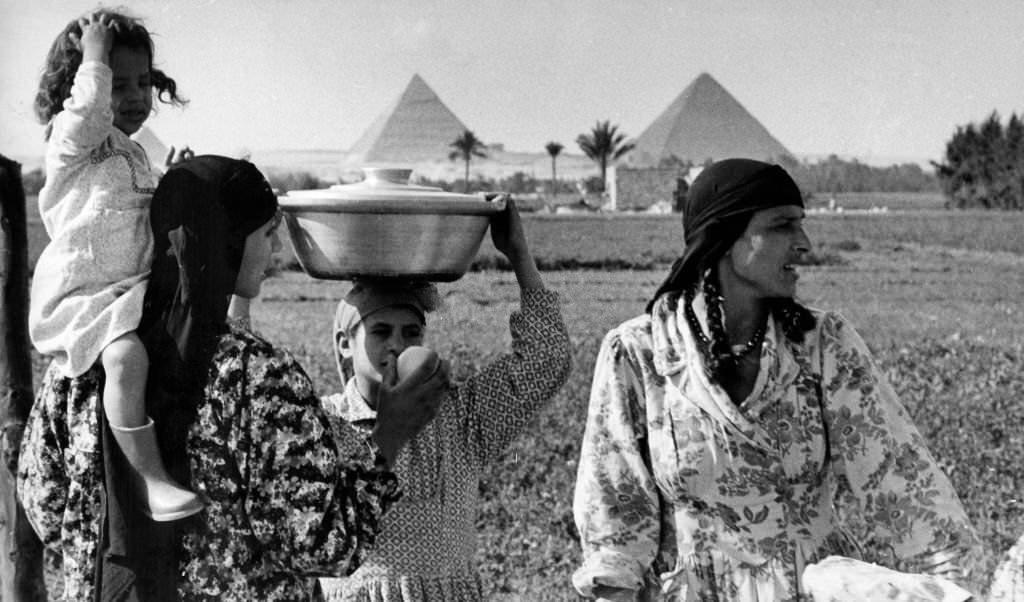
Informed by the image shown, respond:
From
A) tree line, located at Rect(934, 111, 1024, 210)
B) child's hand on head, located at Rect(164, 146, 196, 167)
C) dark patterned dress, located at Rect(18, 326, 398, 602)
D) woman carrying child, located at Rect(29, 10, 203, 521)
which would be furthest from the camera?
tree line, located at Rect(934, 111, 1024, 210)

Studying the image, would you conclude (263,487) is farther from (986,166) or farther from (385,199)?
(986,166)

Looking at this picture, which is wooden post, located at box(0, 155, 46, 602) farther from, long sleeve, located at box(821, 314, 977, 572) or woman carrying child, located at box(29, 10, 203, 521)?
long sleeve, located at box(821, 314, 977, 572)

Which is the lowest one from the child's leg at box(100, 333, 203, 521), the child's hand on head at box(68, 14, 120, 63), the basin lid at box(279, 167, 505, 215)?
the child's leg at box(100, 333, 203, 521)

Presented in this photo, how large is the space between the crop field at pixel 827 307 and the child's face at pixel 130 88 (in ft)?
3.13

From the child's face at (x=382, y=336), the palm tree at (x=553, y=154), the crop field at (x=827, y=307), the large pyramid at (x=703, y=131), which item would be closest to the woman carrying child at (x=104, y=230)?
the child's face at (x=382, y=336)

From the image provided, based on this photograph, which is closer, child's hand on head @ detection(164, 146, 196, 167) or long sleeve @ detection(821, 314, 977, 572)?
long sleeve @ detection(821, 314, 977, 572)

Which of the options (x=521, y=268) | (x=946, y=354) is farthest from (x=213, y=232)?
(x=946, y=354)

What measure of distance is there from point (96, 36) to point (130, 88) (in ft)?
0.50

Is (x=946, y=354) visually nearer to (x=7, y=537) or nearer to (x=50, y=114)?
(x=7, y=537)

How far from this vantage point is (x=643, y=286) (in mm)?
13617

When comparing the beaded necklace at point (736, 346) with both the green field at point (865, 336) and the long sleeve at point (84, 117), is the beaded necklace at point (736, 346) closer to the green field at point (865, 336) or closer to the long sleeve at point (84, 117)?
the green field at point (865, 336)

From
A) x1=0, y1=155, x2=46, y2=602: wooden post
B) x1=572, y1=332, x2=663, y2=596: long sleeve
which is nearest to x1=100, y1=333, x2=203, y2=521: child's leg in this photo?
x1=572, y1=332, x2=663, y2=596: long sleeve

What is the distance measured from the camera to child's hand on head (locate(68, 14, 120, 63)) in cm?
255

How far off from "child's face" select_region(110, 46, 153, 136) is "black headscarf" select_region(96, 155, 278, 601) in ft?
1.66
